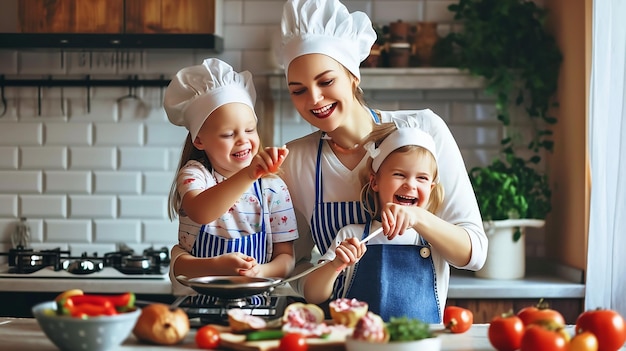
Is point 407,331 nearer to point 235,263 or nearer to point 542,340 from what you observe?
point 542,340

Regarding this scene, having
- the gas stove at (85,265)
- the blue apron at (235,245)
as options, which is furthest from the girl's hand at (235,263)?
the gas stove at (85,265)

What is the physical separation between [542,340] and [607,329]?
0.60 ft

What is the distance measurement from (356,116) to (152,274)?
1422 mm

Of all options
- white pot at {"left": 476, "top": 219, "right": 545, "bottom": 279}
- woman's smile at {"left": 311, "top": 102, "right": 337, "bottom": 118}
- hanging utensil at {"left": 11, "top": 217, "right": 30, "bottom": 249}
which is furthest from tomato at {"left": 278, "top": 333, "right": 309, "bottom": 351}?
hanging utensil at {"left": 11, "top": 217, "right": 30, "bottom": 249}

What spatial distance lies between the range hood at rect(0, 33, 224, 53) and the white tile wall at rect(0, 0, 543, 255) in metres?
0.29

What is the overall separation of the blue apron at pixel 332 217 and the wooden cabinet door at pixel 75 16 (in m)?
1.72

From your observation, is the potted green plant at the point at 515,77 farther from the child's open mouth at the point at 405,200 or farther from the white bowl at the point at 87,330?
the white bowl at the point at 87,330

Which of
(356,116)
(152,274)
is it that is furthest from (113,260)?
(356,116)

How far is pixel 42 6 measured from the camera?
3.75m

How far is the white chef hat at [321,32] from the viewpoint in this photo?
7.77ft

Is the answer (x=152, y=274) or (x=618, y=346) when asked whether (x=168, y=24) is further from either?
(x=618, y=346)

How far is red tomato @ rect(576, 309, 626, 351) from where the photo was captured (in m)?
1.69

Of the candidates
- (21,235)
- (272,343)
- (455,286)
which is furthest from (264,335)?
(21,235)

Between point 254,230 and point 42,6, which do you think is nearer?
point 254,230
